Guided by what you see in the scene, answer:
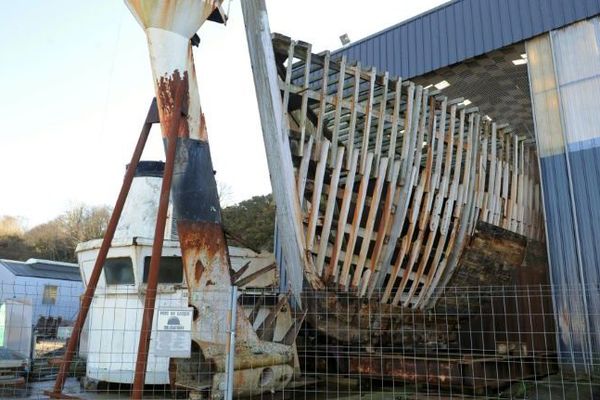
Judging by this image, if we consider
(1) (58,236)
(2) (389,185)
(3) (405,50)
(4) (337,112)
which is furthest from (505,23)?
Answer: (1) (58,236)

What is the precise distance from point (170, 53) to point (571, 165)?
29.3ft

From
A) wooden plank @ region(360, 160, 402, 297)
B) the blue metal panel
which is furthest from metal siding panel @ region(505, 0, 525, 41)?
wooden plank @ region(360, 160, 402, 297)

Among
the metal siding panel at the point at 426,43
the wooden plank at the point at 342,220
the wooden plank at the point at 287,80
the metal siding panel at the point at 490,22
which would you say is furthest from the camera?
the metal siding panel at the point at 426,43

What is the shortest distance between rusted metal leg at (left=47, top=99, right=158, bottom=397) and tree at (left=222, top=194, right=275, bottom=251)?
761 inches

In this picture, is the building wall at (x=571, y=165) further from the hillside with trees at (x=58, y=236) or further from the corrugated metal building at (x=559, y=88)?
the hillside with trees at (x=58, y=236)

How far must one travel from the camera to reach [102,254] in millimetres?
7551

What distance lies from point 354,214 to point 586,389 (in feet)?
17.3

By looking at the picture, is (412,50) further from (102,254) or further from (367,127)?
(102,254)

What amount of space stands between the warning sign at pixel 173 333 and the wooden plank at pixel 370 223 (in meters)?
3.91

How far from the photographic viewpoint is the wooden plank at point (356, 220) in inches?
329

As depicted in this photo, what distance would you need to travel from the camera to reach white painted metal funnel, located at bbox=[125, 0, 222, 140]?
7273 mm

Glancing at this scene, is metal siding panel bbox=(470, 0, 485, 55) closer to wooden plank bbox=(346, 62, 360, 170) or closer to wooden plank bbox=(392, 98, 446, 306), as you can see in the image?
wooden plank bbox=(392, 98, 446, 306)

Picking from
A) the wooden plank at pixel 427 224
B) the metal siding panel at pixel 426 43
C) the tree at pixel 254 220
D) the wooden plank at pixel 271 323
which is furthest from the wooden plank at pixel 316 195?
the tree at pixel 254 220

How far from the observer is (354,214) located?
8.58 meters
